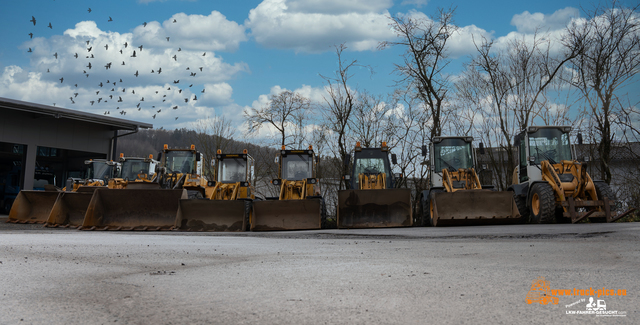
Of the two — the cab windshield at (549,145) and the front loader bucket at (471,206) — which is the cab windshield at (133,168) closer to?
the front loader bucket at (471,206)

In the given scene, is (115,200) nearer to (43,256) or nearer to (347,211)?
(347,211)

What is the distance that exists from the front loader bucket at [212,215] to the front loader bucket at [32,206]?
5117 millimetres

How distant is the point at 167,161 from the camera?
56.7ft

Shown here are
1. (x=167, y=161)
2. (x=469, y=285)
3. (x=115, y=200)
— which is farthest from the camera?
(x=167, y=161)

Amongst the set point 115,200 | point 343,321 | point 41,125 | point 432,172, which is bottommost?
point 343,321

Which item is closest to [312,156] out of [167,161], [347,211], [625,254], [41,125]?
[347,211]

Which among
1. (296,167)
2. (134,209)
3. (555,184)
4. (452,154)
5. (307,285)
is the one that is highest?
(452,154)

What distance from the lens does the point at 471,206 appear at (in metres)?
13.8

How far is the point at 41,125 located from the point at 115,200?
16.5m

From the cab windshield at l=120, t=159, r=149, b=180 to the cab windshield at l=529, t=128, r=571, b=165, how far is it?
15485 millimetres

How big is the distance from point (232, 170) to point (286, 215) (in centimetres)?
348

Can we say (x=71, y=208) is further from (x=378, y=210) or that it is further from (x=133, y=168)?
(x=378, y=210)

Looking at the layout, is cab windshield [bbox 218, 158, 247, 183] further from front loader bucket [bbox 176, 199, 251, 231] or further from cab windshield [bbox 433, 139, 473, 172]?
cab windshield [bbox 433, 139, 473, 172]

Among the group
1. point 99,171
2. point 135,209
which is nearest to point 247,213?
point 135,209
